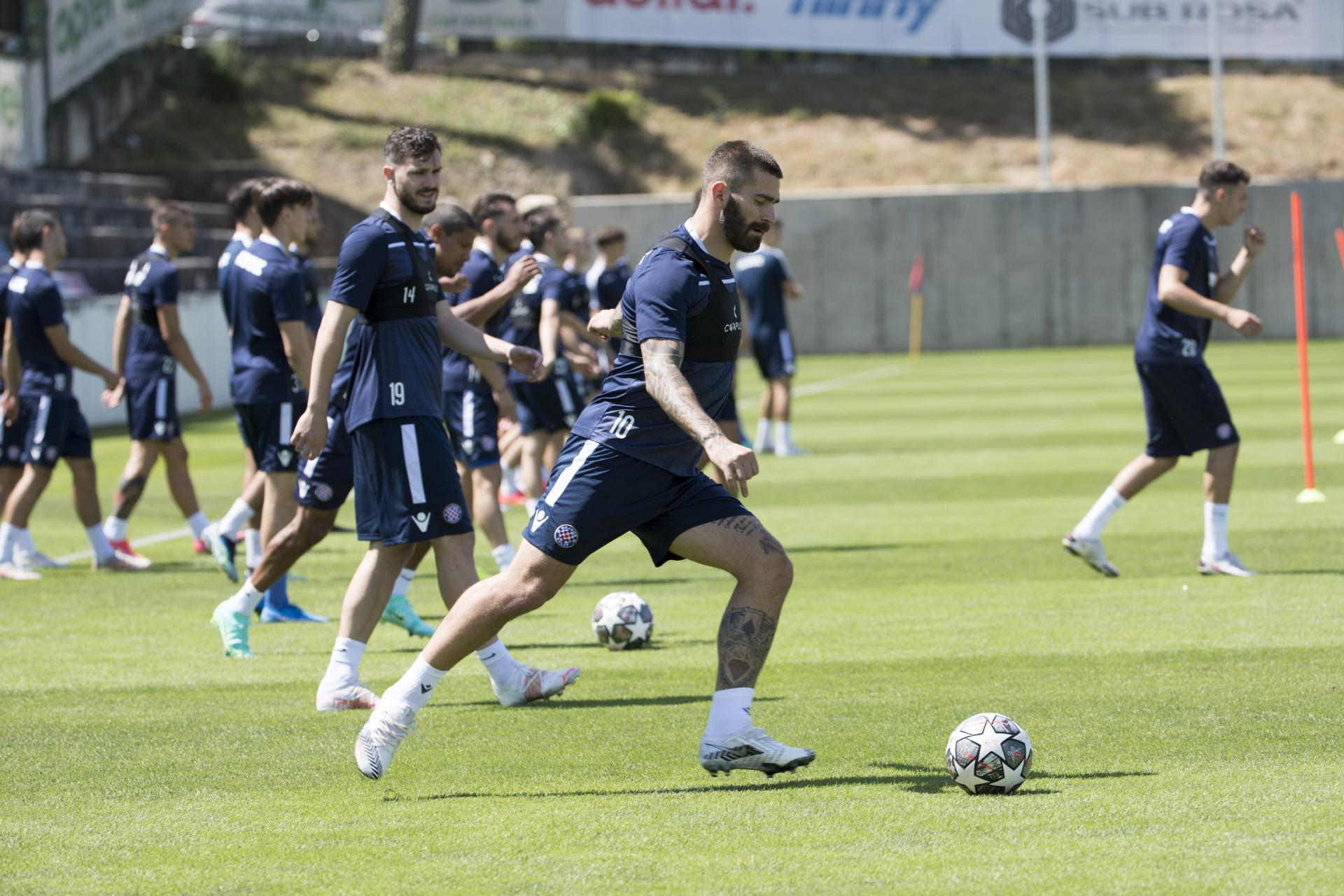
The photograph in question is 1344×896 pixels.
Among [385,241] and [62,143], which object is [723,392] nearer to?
[385,241]

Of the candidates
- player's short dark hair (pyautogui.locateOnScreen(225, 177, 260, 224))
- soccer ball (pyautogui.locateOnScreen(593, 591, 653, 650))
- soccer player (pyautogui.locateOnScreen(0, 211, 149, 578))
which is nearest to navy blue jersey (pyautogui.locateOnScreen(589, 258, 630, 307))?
soccer player (pyautogui.locateOnScreen(0, 211, 149, 578))

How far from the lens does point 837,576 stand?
1016 cm

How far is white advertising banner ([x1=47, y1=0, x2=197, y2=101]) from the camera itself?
33.7 metres

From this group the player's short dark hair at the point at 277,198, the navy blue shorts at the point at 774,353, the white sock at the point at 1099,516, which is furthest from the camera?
the navy blue shorts at the point at 774,353

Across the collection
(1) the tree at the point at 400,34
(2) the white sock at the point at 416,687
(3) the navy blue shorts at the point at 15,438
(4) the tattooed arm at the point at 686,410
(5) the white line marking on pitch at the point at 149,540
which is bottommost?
(5) the white line marking on pitch at the point at 149,540

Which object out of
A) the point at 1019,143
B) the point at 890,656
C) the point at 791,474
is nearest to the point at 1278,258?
the point at 1019,143

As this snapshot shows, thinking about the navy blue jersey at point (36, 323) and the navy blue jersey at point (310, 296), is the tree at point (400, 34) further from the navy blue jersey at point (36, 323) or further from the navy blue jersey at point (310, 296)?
the navy blue jersey at point (36, 323)

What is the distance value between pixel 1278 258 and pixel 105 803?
3662 cm

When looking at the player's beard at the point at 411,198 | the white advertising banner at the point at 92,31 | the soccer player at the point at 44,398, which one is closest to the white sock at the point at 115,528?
the soccer player at the point at 44,398

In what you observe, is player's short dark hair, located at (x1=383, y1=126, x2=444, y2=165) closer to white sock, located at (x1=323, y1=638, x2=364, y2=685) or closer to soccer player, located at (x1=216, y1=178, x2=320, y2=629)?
white sock, located at (x1=323, y1=638, x2=364, y2=685)

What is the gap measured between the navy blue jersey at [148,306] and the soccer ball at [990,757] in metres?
7.32

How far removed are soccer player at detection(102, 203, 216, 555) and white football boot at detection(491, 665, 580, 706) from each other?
16.9 ft

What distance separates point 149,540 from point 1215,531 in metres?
7.68

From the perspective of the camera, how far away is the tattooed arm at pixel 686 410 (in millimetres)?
4895
